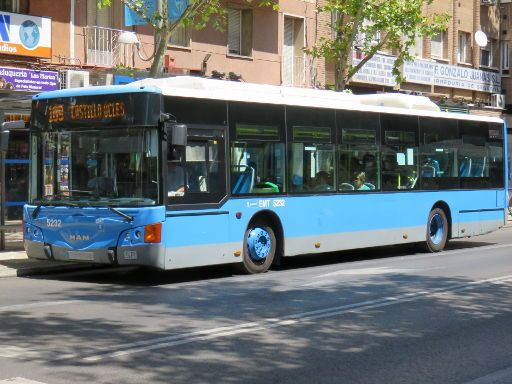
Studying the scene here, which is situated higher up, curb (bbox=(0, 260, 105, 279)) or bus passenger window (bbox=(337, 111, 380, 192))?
bus passenger window (bbox=(337, 111, 380, 192))

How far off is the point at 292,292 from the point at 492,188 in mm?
9738

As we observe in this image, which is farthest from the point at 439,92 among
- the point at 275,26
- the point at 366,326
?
the point at 366,326

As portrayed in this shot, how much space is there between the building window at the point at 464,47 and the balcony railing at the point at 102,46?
804 inches

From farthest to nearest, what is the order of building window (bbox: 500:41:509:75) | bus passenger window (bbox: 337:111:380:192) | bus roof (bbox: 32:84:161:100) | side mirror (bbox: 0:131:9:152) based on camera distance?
building window (bbox: 500:41:509:75), bus passenger window (bbox: 337:111:380:192), side mirror (bbox: 0:131:9:152), bus roof (bbox: 32:84:161:100)

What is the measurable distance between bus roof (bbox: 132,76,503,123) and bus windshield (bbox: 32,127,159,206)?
89 centimetres

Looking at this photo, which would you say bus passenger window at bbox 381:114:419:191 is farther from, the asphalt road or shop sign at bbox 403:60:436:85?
shop sign at bbox 403:60:436:85

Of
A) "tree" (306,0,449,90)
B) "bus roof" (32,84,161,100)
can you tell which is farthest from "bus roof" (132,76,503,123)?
"tree" (306,0,449,90)

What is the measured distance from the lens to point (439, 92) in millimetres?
36312

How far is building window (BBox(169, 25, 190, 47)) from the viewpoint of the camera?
24406 mm

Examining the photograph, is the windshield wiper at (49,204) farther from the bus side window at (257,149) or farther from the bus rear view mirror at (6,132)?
the bus side window at (257,149)

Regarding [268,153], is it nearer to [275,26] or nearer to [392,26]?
[392,26]

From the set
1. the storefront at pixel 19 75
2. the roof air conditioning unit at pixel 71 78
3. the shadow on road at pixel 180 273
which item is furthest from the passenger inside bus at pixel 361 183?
the roof air conditioning unit at pixel 71 78

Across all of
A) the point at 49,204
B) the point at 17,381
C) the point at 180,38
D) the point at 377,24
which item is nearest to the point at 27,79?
the point at 180,38

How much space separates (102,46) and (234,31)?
18.8 ft
